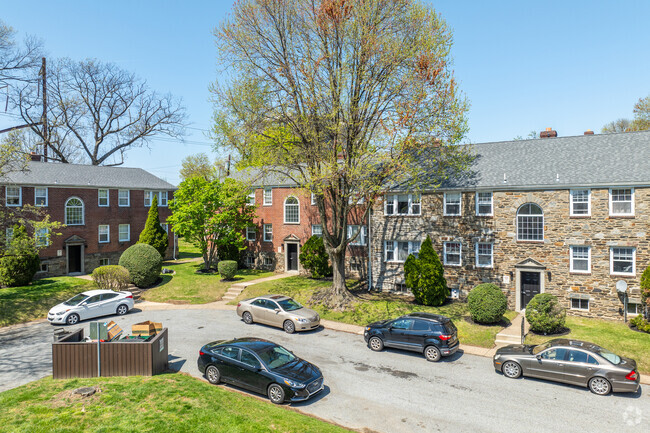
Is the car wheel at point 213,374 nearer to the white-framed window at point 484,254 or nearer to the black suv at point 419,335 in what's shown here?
the black suv at point 419,335

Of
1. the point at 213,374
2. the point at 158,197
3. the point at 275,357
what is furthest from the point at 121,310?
the point at 158,197

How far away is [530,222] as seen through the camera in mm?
23062

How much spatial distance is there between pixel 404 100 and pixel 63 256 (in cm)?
2861

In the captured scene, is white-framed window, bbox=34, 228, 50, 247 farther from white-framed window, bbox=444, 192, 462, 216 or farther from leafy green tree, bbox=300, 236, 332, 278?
white-framed window, bbox=444, 192, 462, 216

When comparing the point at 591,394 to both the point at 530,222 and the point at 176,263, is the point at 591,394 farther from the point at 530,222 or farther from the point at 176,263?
the point at 176,263

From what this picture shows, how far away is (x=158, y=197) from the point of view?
3922cm

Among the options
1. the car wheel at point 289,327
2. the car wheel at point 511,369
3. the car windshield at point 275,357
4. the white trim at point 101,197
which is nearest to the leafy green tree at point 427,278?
the car wheel at point 289,327

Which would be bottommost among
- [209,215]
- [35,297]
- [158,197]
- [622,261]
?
[35,297]

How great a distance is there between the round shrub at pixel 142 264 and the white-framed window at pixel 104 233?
765cm

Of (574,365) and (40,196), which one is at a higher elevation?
(40,196)

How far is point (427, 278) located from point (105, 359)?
17233mm

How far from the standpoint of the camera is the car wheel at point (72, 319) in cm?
2120

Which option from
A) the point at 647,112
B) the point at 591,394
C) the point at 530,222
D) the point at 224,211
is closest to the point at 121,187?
the point at 224,211

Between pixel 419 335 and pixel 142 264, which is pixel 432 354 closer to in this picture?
pixel 419 335
